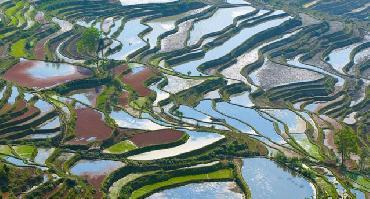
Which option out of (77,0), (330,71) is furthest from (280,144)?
(77,0)

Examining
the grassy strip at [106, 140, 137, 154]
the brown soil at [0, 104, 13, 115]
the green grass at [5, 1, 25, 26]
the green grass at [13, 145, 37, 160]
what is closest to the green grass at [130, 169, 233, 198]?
the grassy strip at [106, 140, 137, 154]

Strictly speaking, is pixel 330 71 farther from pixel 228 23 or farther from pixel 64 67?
pixel 64 67

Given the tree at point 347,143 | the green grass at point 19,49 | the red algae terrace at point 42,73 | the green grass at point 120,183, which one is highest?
the green grass at point 19,49

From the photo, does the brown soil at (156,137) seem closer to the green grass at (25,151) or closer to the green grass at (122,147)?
the green grass at (122,147)

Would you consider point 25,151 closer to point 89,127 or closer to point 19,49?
point 89,127

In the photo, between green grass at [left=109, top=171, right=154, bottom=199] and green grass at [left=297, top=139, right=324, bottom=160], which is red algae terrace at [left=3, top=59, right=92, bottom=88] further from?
green grass at [left=297, top=139, right=324, bottom=160]

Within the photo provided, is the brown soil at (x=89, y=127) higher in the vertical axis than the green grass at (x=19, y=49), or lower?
lower

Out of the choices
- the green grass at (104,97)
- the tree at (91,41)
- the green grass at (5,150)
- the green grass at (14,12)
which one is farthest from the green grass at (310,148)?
the green grass at (14,12)
